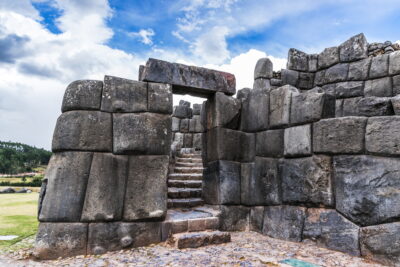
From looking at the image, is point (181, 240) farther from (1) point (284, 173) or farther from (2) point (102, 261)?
→ (1) point (284, 173)

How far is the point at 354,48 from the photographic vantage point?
7.74 metres

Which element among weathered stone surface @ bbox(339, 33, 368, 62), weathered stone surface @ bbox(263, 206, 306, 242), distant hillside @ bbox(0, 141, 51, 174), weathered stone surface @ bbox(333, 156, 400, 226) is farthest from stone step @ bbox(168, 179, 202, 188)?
distant hillside @ bbox(0, 141, 51, 174)

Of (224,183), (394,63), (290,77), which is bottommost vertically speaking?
(224,183)

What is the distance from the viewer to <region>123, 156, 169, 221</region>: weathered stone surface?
174 inches

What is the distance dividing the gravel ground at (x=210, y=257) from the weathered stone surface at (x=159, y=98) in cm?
219

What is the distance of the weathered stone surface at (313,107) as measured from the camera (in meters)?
4.52

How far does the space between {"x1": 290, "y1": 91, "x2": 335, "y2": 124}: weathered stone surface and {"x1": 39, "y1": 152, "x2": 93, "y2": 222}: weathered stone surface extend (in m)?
3.46

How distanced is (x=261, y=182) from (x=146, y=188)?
224 centimetres

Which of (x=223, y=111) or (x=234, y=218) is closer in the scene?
(x=234, y=218)

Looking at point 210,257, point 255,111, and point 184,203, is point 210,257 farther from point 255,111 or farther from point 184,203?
point 255,111

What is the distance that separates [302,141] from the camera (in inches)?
184

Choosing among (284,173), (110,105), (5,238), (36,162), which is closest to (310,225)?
(284,173)

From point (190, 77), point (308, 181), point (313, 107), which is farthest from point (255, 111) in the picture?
point (308, 181)

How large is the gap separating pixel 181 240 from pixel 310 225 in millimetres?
2026
